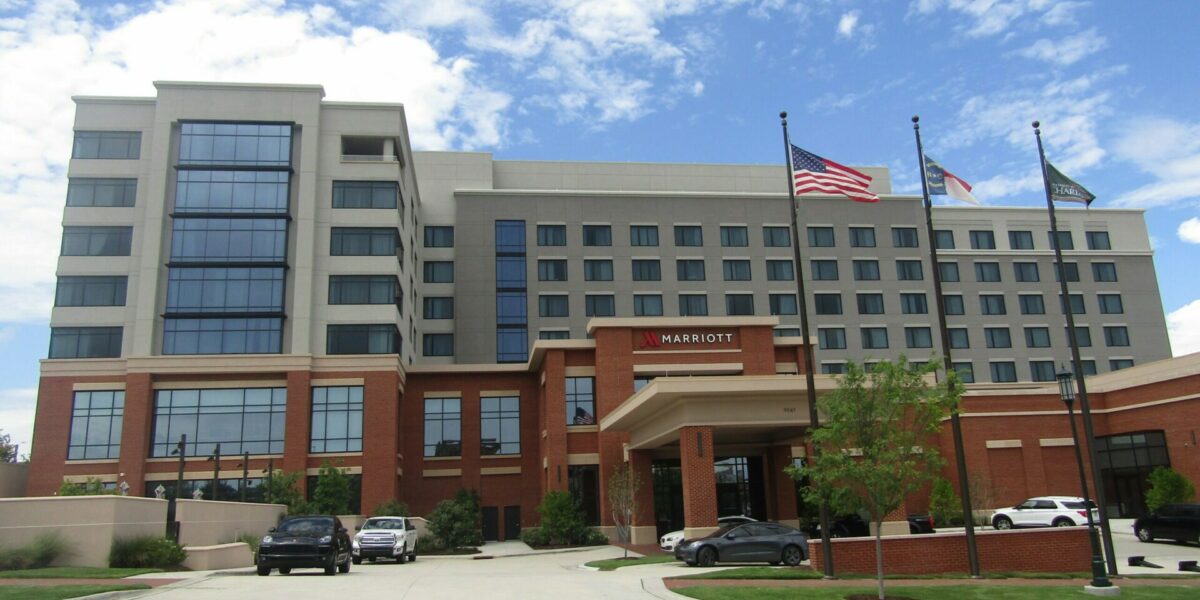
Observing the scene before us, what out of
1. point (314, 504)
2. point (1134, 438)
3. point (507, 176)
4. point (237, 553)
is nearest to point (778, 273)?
point (507, 176)

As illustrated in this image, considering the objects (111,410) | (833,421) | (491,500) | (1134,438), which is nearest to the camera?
(833,421)

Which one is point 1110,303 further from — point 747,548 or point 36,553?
point 36,553

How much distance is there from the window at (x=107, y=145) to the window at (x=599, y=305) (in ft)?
101

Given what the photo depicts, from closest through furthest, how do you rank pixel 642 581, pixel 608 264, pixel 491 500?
pixel 642 581, pixel 491 500, pixel 608 264

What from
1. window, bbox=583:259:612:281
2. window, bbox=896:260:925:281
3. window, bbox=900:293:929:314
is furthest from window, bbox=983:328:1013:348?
window, bbox=583:259:612:281

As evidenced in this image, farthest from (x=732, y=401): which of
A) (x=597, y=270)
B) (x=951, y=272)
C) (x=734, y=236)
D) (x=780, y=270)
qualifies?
(x=951, y=272)

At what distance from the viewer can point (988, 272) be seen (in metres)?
73.5

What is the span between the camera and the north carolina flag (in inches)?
921

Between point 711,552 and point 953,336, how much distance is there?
50.4 meters

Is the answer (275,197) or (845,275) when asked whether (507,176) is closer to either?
(275,197)

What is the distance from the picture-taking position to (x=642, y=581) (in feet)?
74.6

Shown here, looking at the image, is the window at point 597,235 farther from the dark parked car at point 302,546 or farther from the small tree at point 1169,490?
the dark parked car at point 302,546

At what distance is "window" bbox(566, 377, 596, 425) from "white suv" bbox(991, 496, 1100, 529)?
20376mm

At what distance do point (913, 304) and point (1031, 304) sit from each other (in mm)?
Answer: 10624
